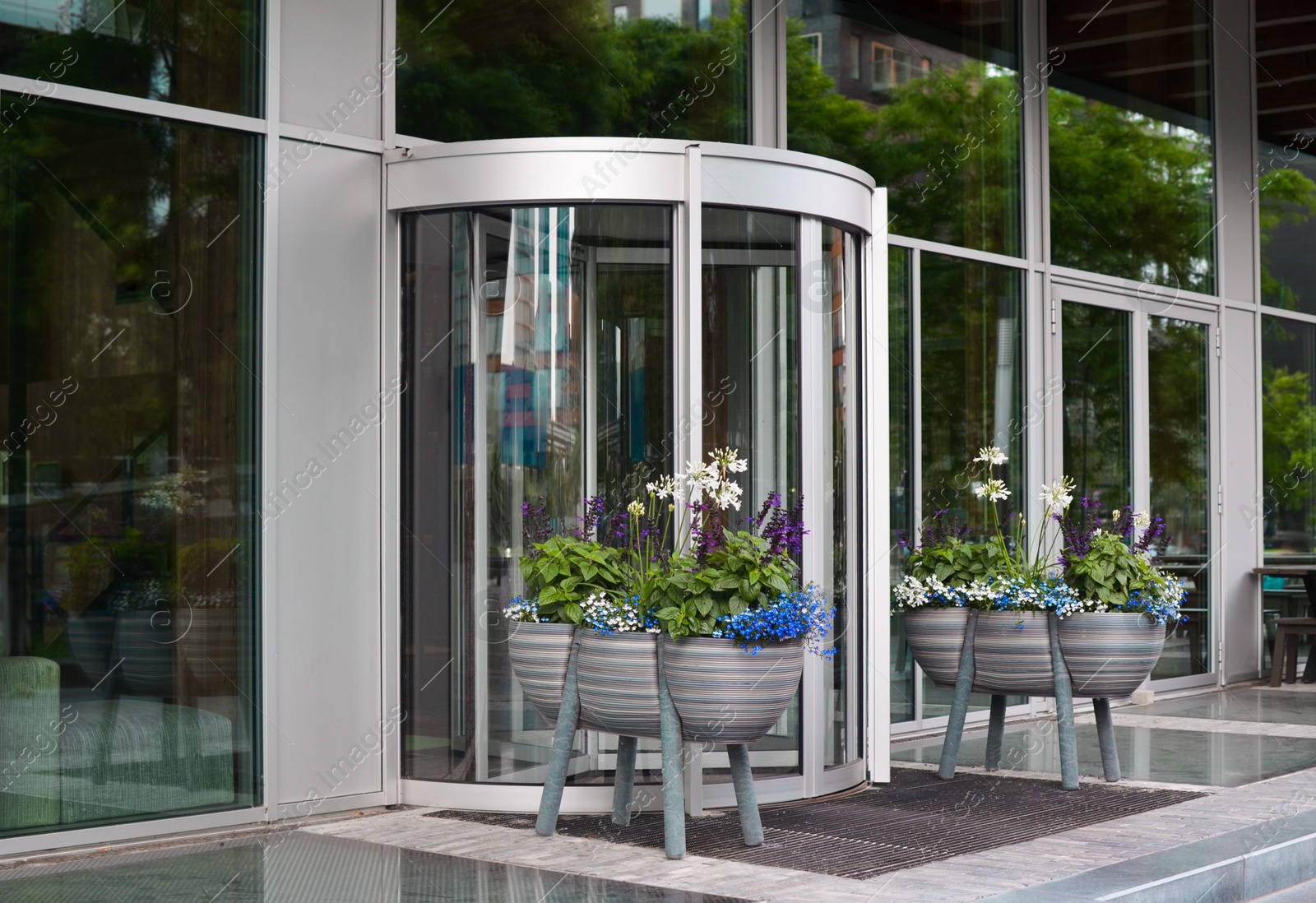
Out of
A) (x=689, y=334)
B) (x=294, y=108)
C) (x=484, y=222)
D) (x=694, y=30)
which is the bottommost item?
(x=689, y=334)

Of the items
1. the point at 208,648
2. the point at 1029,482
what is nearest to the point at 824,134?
the point at 1029,482

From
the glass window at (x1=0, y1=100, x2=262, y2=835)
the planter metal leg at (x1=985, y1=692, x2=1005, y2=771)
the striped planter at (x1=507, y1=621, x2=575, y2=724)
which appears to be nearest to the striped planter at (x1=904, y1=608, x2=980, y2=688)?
the planter metal leg at (x1=985, y1=692, x2=1005, y2=771)

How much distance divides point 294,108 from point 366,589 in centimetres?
198

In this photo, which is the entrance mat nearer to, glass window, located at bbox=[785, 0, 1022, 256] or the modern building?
the modern building

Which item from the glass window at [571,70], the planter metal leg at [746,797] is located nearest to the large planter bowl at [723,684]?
the planter metal leg at [746,797]

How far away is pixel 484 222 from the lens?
6.26 meters

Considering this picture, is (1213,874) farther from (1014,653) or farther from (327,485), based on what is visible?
(327,485)

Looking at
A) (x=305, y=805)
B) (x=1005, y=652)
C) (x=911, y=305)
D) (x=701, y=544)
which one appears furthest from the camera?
(x=911, y=305)

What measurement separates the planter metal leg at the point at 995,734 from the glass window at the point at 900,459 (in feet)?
4.54

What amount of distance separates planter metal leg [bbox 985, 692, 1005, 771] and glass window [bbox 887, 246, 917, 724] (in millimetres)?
1384

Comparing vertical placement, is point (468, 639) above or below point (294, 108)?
below

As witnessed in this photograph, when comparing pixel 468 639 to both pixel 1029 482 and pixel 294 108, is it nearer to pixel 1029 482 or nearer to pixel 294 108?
pixel 294 108

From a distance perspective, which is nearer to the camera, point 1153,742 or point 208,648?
point 208,648

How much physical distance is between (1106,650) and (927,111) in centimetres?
404
